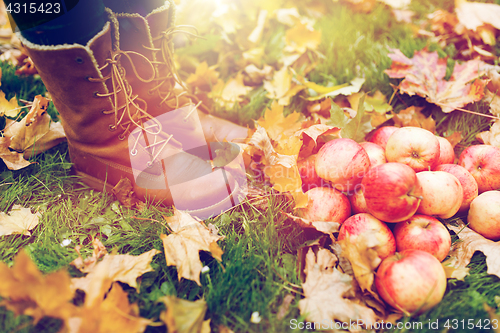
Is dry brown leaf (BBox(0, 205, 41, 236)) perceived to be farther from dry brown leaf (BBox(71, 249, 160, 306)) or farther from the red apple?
the red apple

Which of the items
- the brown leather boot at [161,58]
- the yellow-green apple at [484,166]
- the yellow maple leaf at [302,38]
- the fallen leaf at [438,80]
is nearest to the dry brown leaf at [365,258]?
the yellow-green apple at [484,166]

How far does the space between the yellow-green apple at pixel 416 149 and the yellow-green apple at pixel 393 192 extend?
0.64ft

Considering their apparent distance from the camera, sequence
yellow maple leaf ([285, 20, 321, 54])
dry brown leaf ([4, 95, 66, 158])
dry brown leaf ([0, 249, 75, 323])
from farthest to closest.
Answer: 1. yellow maple leaf ([285, 20, 321, 54])
2. dry brown leaf ([4, 95, 66, 158])
3. dry brown leaf ([0, 249, 75, 323])

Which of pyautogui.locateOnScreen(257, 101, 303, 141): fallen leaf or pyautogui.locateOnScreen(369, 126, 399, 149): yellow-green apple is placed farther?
pyautogui.locateOnScreen(257, 101, 303, 141): fallen leaf

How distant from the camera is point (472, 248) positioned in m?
1.21

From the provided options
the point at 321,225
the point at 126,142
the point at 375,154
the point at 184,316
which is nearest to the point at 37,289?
the point at 184,316

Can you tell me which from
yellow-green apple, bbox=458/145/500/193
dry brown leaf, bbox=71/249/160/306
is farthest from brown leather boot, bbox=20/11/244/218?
yellow-green apple, bbox=458/145/500/193

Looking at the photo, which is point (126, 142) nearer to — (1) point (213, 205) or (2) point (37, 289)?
(1) point (213, 205)

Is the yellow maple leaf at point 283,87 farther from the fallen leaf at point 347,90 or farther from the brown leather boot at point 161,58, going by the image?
the brown leather boot at point 161,58

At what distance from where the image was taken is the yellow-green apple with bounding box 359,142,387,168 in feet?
4.40

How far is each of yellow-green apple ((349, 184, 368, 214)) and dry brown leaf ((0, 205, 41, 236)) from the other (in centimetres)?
143

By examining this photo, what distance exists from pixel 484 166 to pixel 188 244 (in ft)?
4.53

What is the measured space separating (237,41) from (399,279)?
200 cm

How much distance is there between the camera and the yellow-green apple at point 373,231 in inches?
44.5
